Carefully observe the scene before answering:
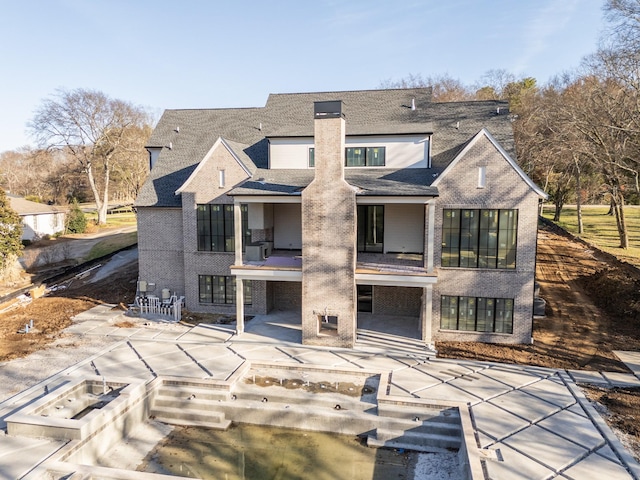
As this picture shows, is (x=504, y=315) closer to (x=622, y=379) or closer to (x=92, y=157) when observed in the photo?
(x=622, y=379)

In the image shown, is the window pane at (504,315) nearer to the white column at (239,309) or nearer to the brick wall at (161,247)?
the white column at (239,309)

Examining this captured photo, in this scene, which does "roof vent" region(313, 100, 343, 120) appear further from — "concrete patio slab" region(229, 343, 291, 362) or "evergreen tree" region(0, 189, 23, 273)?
"evergreen tree" region(0, 189, 23, 273)

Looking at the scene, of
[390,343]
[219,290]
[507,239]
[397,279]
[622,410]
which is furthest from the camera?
[219,290]

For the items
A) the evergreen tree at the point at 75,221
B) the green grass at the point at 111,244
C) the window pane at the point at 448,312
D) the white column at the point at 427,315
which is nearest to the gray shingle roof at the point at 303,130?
the white column at the point at 427,315

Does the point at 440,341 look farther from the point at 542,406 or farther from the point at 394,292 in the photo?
the point at 542,406

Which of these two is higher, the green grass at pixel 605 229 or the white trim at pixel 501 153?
the white trim at pixel 501 153

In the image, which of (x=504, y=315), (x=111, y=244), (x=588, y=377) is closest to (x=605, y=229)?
(x=504, y=315)
